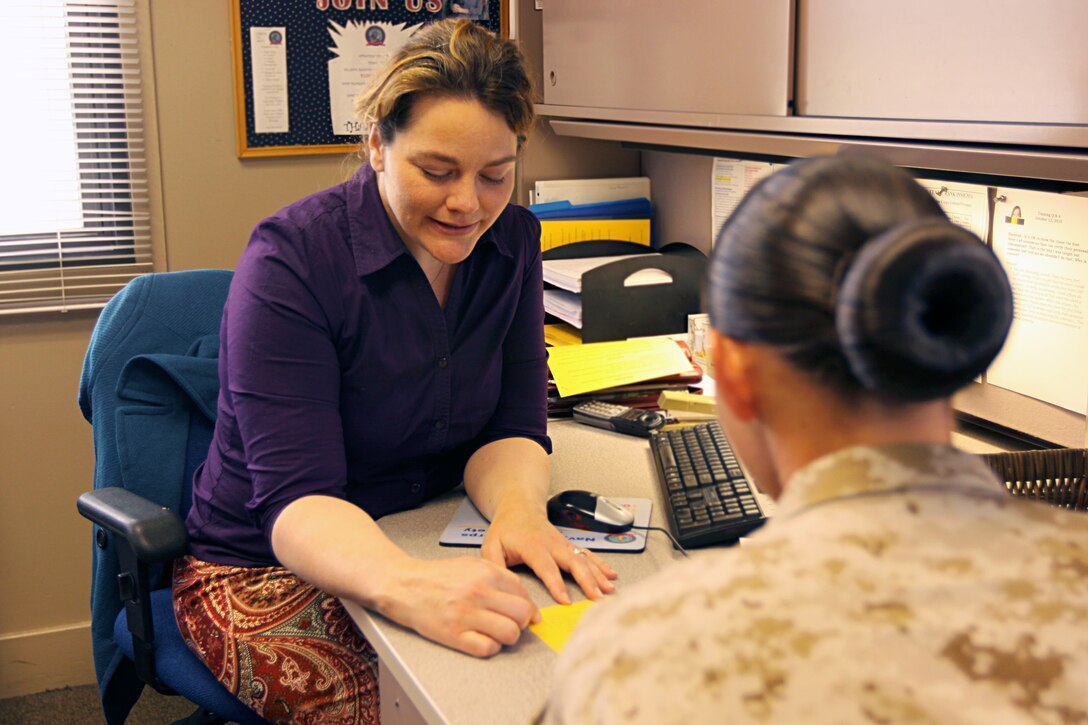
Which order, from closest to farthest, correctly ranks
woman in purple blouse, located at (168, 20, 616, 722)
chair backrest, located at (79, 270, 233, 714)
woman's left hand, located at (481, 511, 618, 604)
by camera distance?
woman's left hand, located at (481, 511, 618, 604), woman in purple blouse, located at (168, 20, 616, 722), chair backrest, located at (79, 270, 233, 714)

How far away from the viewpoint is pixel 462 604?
1.10 meters

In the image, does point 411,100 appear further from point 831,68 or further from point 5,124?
point 5,124

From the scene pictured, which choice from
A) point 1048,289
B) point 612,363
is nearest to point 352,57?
point 612,363

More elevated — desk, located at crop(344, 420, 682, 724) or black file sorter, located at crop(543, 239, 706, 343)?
black file sorter, located at crop(543, 239, 706, 343)

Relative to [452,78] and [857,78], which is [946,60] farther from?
[452,78]

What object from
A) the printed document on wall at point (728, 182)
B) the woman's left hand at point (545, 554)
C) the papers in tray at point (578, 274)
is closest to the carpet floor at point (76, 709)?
the papers in tray at point (578, 274)

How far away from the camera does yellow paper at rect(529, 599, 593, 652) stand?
1.10 meters

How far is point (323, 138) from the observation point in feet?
8.76

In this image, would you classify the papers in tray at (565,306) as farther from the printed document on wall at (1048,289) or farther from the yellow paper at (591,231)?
the printed document on wall at (1048,289)

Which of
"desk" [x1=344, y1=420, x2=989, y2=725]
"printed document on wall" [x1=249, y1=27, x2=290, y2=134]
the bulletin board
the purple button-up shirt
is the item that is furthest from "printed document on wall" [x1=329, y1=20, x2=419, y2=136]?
"desk" [x1=344, y1=420, x2=989, y2=725]

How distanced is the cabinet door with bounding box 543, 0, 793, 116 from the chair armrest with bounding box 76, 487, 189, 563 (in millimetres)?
1039

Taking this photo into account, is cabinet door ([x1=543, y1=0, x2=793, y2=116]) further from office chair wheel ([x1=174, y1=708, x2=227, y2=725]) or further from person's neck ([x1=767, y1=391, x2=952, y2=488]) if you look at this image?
office chair wheel ([x1=174, y1=708, x2=227, y2=725])

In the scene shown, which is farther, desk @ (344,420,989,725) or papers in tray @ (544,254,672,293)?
papers in tray @ (544,254,672,293)

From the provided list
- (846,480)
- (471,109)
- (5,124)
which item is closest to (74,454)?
(5,124)
